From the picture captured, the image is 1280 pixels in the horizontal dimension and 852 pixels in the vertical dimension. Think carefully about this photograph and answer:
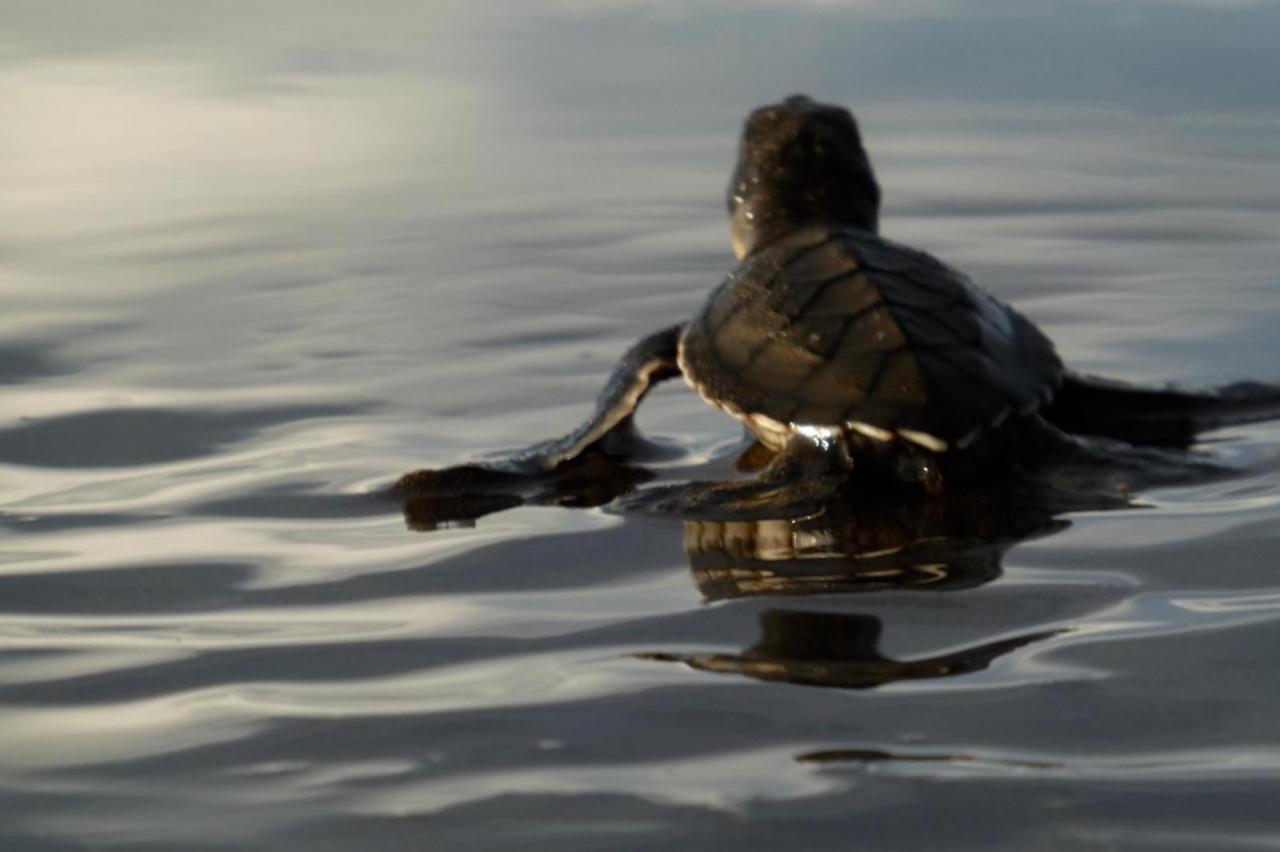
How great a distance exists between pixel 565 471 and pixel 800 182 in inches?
64.1

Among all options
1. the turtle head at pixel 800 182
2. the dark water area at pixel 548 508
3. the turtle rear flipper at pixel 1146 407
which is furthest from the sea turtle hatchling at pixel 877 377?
the turtle head at pixel 800 182

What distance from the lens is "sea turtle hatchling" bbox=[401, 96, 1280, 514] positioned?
480 centimetres

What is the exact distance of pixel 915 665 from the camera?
342 cm

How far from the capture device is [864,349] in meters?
4.93

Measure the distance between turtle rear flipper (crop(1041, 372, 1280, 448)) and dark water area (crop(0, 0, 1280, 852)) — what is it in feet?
0.74

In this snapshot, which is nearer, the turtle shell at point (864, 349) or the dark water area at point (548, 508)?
the dark water area at point (548, 508)

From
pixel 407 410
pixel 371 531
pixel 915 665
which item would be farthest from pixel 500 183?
pixel 915 665

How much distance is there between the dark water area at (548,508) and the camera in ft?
9.63

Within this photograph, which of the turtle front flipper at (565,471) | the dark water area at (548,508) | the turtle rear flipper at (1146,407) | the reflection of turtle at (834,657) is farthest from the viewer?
the turtle rear flipper at (1146,407)

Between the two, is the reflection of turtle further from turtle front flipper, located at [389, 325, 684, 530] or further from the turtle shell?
turtle front flipper, located at [389, 325, 684, 530]

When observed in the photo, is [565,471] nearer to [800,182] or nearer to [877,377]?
[877,377]

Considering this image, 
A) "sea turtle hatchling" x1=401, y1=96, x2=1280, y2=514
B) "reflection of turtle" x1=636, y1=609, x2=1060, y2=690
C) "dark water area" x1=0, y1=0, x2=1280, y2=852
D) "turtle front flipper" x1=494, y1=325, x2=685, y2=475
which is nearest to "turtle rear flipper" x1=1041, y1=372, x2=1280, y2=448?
"sea turtle hatchling" x1=401, y1=96, x2=1280, y2=514

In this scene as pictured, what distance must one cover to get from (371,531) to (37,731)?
1481 millimetres

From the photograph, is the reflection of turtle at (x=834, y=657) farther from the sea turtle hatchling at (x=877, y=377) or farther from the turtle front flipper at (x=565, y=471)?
the turtle front flipper at (x=565, y=471)
